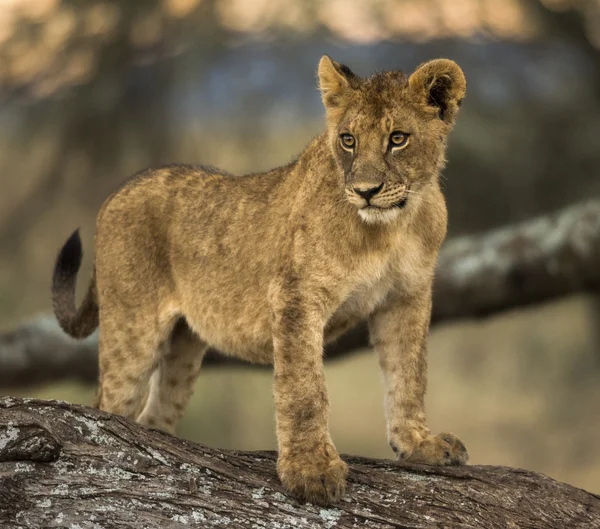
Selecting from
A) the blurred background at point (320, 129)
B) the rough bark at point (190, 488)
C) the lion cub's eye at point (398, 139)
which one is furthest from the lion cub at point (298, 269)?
the blurred background at point (320, 129)

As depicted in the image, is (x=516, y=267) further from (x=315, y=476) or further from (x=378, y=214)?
(x=315, y=476)

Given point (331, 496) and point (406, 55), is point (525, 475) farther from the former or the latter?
point (406, 55)

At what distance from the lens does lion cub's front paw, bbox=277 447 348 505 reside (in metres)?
3.64

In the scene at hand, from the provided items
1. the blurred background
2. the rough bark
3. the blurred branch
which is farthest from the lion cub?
the blurred background

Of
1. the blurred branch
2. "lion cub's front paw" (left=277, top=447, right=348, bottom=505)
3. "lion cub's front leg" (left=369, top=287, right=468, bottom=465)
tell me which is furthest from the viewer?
the blurred branch

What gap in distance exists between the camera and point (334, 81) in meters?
4.07

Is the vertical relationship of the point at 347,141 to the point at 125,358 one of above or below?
above

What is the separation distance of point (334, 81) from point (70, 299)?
2006 mm

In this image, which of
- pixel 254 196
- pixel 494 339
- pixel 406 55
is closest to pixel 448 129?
pixel 254 196

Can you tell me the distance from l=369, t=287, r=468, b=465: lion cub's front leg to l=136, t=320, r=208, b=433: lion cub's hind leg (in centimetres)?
122

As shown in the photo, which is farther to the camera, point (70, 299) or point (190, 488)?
point (70, 299)

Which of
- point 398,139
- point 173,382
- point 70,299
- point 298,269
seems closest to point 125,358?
point 173,382

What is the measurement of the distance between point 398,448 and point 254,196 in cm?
128

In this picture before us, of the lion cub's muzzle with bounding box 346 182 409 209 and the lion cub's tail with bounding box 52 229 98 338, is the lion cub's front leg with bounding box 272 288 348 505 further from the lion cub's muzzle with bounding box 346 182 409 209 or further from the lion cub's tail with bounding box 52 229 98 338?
the lion cub's tail with bounding box 52 229 98 338
